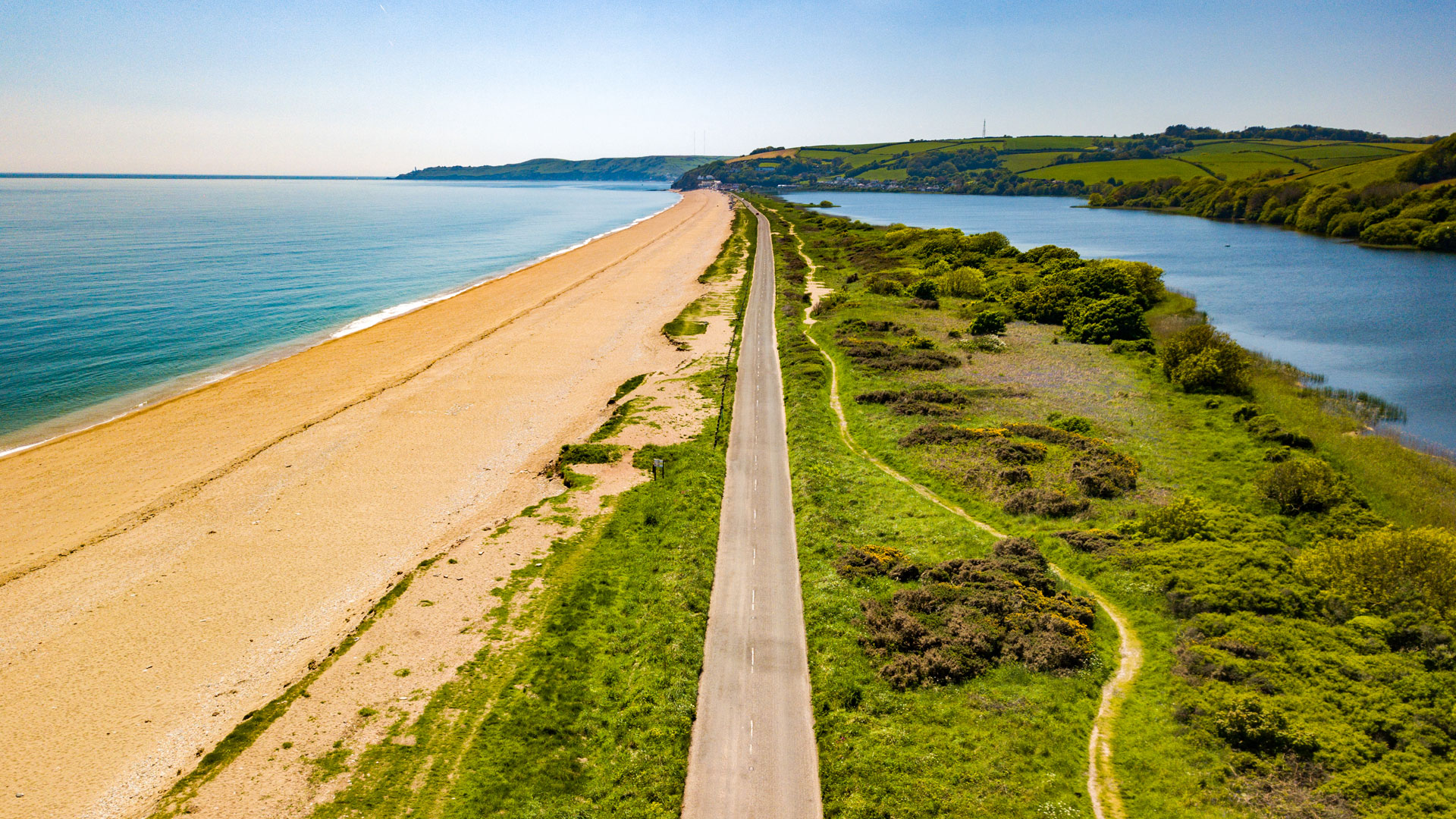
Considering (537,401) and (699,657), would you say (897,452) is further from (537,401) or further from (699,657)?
(537,401)

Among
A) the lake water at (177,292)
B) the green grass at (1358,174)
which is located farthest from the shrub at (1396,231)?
the lake water at (177,292)

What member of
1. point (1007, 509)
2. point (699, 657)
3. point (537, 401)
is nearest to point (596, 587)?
point (699, 657)

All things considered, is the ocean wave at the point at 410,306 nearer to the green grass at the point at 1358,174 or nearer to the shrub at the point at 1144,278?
the shrub at the point at 1144,278

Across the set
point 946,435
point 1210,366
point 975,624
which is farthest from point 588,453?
point 1210,366

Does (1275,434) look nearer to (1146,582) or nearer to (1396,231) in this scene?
(1146,582)

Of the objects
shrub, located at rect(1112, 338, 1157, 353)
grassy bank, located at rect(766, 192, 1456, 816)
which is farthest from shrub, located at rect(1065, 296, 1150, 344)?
grassy bank, located at rect(766, 192, 1456, 816)
